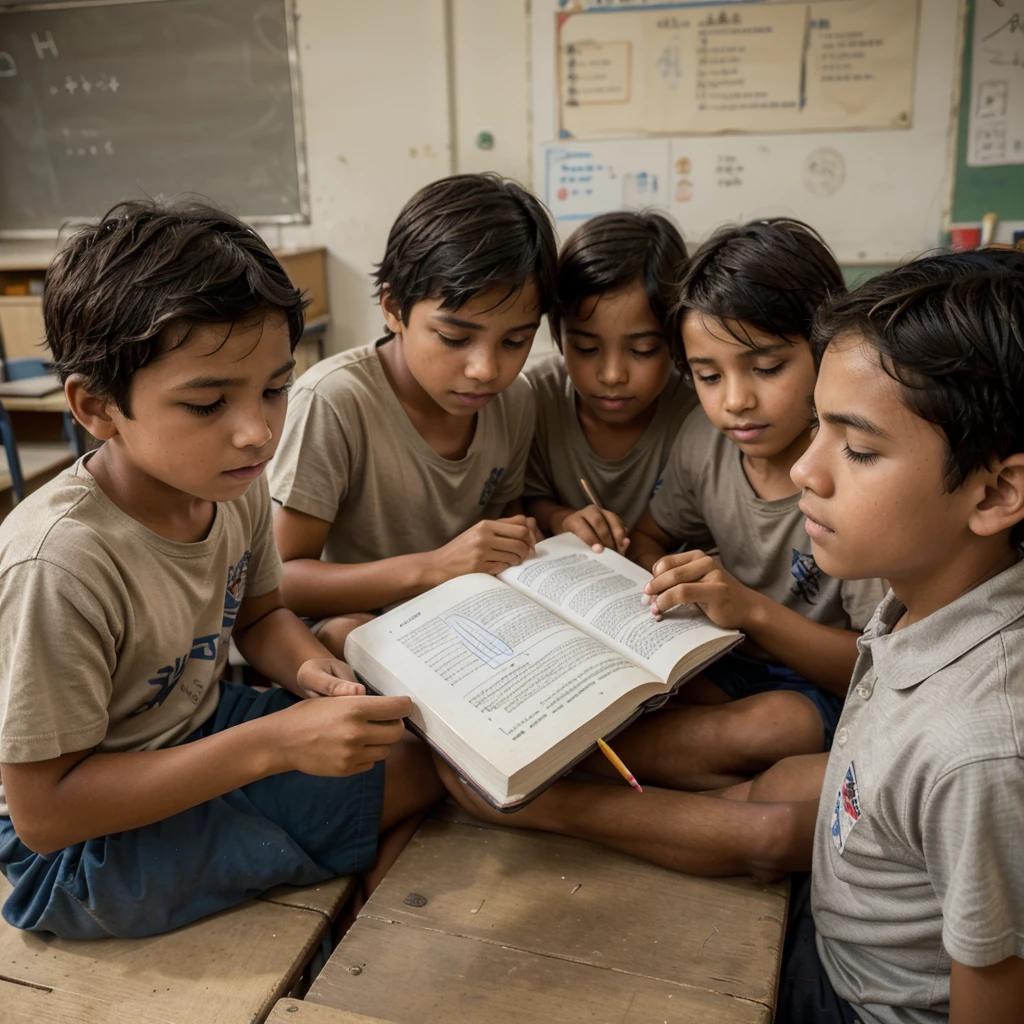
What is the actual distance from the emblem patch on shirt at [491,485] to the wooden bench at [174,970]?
2.49 feet

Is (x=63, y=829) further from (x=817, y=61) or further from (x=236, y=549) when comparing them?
(x=817, y=61)

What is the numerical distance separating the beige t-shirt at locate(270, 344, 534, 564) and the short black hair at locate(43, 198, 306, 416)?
0.41 meters

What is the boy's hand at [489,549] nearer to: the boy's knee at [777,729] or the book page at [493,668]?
the book page at [493,668]

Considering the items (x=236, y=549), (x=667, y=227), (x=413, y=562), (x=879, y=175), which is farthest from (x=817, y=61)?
(x=236, y=549)

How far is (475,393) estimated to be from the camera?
1.38m

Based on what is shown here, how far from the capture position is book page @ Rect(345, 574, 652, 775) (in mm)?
928

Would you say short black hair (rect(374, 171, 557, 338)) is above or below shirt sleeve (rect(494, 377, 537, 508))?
above

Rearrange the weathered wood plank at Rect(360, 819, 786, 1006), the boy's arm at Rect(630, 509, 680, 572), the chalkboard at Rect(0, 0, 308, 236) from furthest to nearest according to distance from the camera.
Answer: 1. the chalkboard at Rect(0, 0, 308, 236)
2. the boy's arm at Rect(630, 509, 680, 572)
3. the weathered wood plank at Rect(360, 819, 786, 1006)

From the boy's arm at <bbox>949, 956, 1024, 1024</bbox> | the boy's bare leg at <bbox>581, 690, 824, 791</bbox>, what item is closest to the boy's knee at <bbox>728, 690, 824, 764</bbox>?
the boy's bare leg at <bbox>581, 690, 824, 791</bbox>

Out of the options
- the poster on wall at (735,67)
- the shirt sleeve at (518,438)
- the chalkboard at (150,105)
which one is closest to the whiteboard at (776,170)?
the poster on wall at (735,67)

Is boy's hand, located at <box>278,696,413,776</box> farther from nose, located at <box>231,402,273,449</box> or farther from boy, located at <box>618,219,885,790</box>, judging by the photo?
boy, located at <box>618,219,885,790</box>

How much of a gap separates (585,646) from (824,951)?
0.40 m

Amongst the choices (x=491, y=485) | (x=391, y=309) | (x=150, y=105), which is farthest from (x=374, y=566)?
(x=150, y=105)

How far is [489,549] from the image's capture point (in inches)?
50.6
